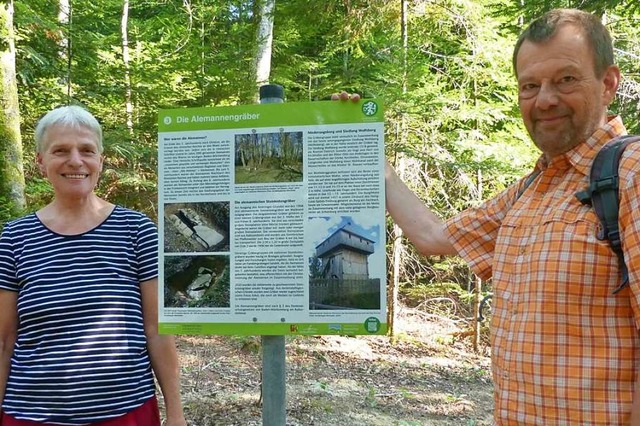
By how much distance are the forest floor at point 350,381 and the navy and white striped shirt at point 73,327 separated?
3.13m

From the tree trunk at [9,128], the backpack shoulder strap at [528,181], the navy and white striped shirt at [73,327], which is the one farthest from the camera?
the tree trunk at [9,128]

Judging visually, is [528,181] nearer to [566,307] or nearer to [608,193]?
[608,193]

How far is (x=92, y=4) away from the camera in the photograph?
12.0 metres

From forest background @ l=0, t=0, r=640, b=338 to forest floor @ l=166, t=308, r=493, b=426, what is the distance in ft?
4.45

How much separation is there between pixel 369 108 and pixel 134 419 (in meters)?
1.61

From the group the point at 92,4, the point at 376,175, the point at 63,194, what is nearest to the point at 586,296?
the point at 376,175

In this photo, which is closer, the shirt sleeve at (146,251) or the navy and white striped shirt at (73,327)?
the navy and white striped shirt at (73,327)

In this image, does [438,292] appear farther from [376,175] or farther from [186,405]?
[376,175]

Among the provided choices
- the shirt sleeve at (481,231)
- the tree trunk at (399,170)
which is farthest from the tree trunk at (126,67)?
the shirt sleeve at (481,231)

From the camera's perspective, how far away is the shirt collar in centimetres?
181

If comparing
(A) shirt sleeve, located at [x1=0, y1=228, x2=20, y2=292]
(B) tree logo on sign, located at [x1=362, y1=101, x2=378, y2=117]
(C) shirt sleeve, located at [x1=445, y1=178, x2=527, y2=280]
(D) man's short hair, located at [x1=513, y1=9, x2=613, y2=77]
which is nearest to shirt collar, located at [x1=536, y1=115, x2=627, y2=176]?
(D) man's short hair, located at [x1=513, y1=9, x2=613, y2=77]

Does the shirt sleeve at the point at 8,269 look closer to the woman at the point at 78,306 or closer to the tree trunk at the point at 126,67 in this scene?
the woman at the point at 78,306

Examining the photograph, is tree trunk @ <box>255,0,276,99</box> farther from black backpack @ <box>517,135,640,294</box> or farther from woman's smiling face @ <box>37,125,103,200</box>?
black backpack @ <box>517,135,640,294</box>

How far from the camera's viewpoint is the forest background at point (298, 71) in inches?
342
